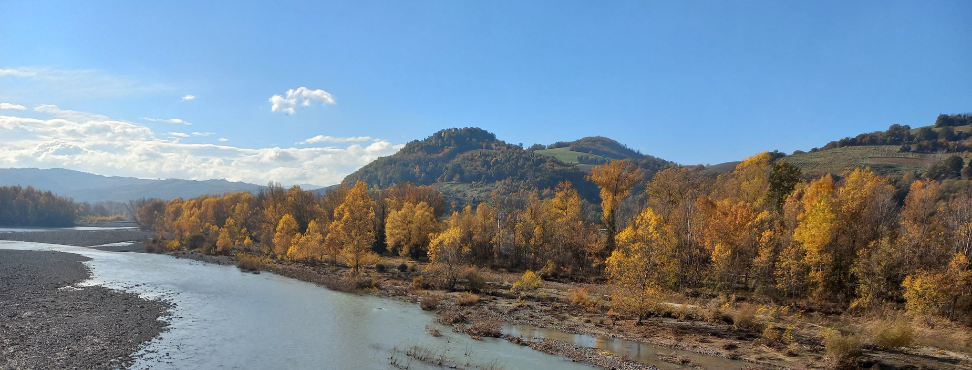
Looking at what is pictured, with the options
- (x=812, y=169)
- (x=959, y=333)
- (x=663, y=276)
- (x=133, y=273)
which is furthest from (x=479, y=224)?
(x=812, y=169)

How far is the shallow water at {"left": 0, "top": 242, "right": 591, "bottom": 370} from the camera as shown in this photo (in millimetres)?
22984

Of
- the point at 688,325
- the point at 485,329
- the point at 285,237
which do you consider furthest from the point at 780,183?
the point at 285,237

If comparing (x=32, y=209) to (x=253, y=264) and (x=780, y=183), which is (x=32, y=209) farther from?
(x=780, y=183)

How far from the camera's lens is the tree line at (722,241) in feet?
103

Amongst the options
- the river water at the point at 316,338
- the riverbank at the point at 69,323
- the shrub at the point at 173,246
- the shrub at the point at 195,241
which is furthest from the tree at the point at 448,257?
the shrub at the point at 173,246

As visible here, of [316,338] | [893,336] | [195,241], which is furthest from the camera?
[195,241]

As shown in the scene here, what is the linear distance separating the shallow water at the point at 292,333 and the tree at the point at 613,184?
1083 inches

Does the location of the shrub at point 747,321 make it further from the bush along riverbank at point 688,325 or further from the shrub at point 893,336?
the shrub at point 893,336

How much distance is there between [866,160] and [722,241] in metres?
90.0

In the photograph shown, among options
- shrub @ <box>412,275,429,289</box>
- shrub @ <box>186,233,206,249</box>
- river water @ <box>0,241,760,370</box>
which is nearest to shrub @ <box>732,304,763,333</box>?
river water @ <box>0,241,760,370</box>

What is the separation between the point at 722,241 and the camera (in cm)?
4144

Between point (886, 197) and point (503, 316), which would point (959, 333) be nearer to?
point (886, 197)

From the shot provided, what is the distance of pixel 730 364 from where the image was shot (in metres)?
23.8

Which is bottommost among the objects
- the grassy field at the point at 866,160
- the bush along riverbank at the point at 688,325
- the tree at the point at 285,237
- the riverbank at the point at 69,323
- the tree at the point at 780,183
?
the bush along riverbank at the point at 688,325
